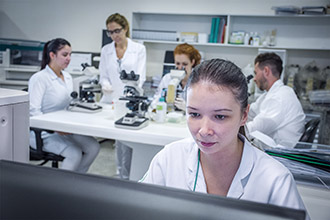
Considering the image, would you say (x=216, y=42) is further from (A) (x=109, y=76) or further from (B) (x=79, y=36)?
(B) (x=79, y=36)

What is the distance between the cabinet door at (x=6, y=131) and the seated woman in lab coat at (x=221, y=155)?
0.42 meters

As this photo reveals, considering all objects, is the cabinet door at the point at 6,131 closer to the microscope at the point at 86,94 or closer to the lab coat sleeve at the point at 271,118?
the microscope at the point at 86,94

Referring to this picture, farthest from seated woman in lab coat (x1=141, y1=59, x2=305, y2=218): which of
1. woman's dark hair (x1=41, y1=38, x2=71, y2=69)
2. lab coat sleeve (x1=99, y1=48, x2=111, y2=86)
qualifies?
lab coat sleeve (x1=99, y1=48, x2=111, y2=86)

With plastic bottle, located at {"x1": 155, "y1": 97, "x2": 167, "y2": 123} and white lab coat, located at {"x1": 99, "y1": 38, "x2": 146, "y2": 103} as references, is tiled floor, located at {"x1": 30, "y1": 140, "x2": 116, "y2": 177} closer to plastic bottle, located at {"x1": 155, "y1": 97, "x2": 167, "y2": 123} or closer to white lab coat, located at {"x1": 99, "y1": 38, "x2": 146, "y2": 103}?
white lab coat, located at {"x1": 99, "y1": 38, "x2": 146, "y2": 103}

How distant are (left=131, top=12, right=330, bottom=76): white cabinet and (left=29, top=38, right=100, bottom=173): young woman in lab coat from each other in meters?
1.98

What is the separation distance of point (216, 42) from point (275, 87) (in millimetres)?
1861

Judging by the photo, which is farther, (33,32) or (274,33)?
(33,32)

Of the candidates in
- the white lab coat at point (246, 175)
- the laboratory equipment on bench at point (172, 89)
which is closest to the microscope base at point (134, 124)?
the laboratory equipment on bench at point (172, 89)

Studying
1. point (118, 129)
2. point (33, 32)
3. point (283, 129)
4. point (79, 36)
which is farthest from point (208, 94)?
point (33, 32)

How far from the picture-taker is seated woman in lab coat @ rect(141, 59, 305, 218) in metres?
0.85

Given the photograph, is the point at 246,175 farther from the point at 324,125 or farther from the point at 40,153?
the point at 324,125

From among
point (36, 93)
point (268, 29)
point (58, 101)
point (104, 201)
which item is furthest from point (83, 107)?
point (268, 29)

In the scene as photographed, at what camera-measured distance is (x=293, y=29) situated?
402 centimetres

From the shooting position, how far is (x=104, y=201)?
0.33 metres
